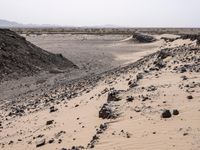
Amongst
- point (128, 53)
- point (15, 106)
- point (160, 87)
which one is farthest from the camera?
point (128, 53)

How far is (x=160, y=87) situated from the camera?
13383mm

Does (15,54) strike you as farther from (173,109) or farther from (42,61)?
(173,109)

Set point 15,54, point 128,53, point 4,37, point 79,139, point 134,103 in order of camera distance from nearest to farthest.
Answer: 1. point 79,139
2. point 134,103
3. point 15,54
4. point 4,37
5. point 128,53

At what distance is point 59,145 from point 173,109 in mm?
3059

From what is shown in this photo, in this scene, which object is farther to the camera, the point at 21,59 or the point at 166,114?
the point at 21,59

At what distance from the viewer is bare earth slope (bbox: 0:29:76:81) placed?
27.1 m

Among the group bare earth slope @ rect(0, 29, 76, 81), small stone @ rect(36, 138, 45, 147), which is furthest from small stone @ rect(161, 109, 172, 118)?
bare earth slope @ rect(0, 29, 76, 81)

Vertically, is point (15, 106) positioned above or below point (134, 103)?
below

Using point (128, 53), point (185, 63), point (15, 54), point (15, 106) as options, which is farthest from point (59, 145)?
point (128, 53)

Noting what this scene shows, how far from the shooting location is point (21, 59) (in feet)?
96.3

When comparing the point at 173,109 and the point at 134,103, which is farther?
the point at 134,103

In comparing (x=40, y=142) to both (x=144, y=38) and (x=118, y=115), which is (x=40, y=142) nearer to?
(x=118, y=115)

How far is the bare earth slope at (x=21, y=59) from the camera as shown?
27.1 metres

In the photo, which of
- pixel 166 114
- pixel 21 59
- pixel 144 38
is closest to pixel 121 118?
pixel 166 114
